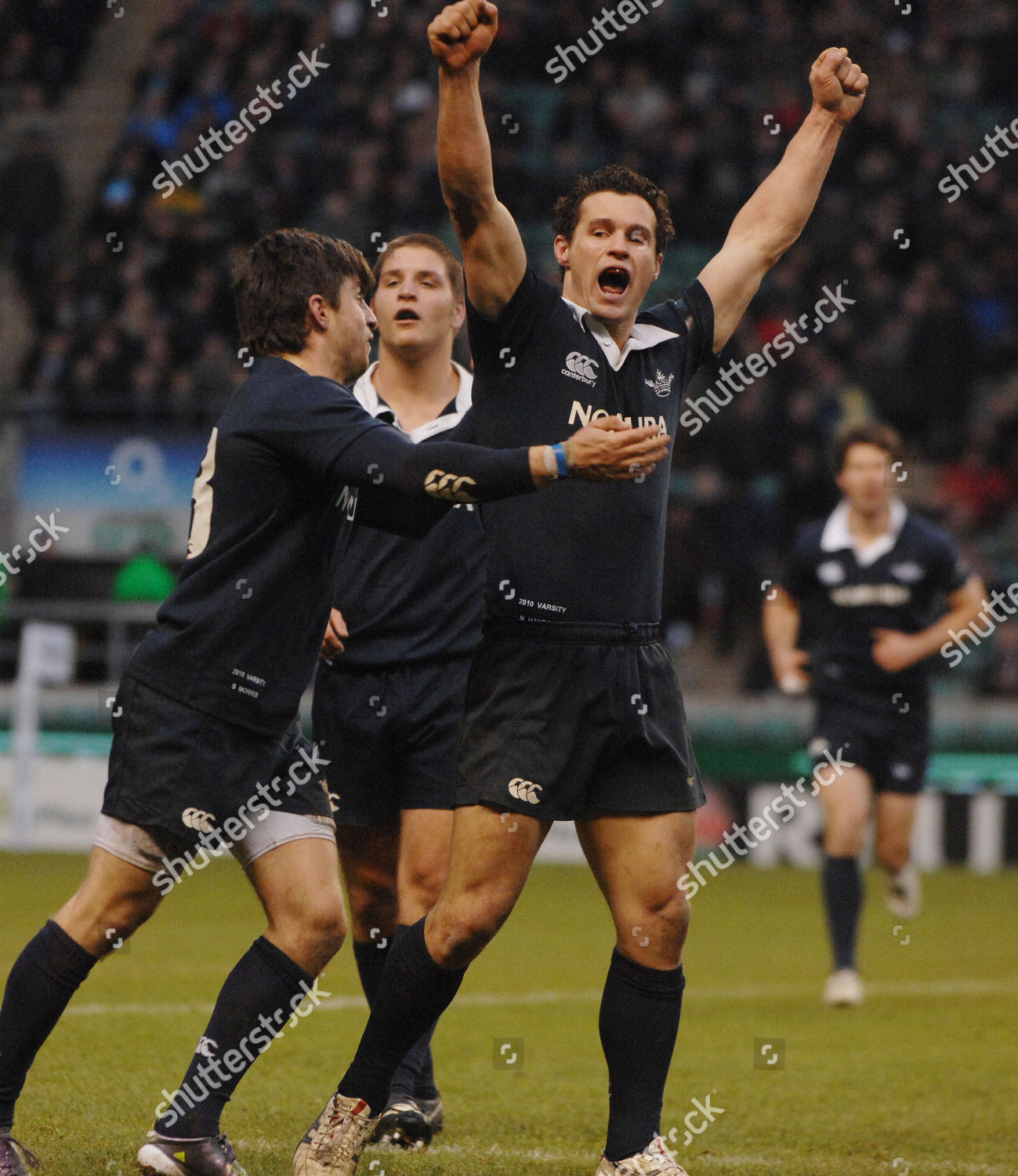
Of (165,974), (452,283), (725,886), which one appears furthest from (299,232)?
(725,886)

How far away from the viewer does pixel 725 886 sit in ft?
39.8

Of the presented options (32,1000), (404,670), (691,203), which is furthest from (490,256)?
(691,203)

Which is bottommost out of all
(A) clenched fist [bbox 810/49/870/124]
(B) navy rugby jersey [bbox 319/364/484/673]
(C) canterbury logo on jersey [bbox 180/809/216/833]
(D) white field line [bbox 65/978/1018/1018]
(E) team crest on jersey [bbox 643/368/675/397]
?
(D) white field line [bbox 65/978/1018/1018]

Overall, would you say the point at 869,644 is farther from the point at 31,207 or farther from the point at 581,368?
the point at 31,207

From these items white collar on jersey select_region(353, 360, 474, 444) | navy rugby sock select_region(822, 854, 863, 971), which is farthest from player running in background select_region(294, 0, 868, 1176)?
navy rugby sock select_region(822, 854, 863, 971)

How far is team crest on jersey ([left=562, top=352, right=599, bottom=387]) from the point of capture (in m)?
4.23

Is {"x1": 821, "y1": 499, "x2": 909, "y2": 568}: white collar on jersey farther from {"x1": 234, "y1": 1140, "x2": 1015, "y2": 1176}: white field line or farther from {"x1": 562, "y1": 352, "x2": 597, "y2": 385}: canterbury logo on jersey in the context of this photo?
{"x1": 562, "y1": 352, "x2": 597, "y2": 385}: canterbury logo on jersey

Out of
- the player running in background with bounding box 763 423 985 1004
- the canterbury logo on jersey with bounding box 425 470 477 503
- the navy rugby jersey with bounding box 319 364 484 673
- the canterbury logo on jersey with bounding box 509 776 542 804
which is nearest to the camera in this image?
the canterbury logo on jersey with bounding box 425 470 477 503

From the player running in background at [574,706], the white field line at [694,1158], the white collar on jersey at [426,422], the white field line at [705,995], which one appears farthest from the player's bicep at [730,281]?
the white field line at [705,995]

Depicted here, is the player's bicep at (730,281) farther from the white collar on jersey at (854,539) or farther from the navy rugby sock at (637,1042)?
the white collar on jersey at (854,539)

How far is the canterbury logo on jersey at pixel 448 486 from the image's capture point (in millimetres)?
3736

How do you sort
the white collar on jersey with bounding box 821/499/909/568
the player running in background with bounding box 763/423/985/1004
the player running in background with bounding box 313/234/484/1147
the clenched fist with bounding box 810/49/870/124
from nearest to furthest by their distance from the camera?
the clenched fist with bounding box 810/49/870/124 → the player running in background with bounding box 313/234/484/1147 → the player running in background with bounding box 763/423/985/1004 → the white collar on jersey with bounding box 821/499/909/568

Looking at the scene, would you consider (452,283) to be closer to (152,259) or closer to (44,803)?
(44,803)

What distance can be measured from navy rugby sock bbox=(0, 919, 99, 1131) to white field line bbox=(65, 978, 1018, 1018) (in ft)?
8.70
